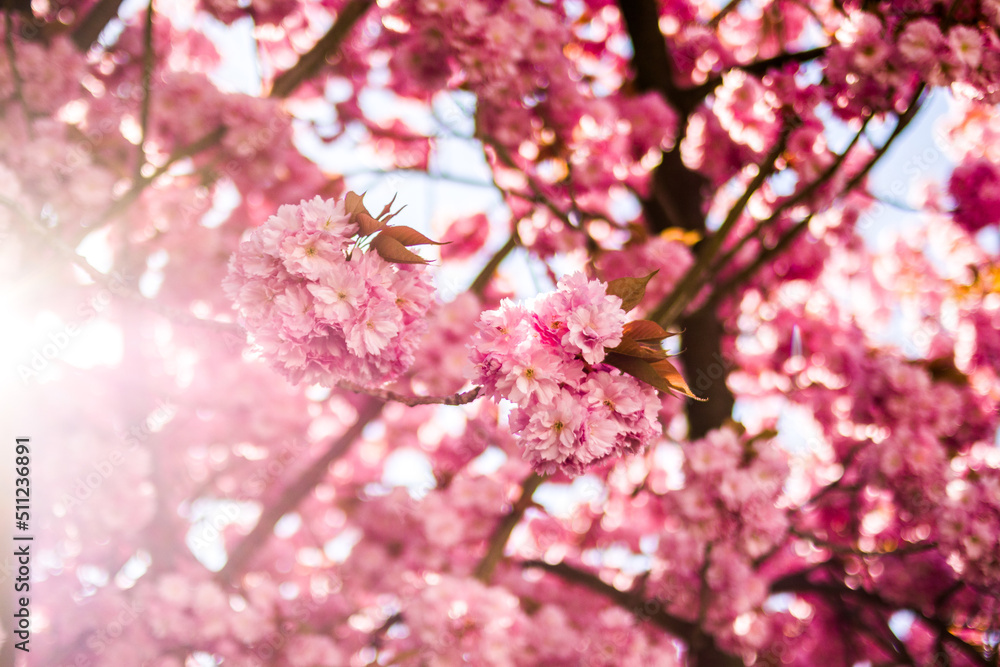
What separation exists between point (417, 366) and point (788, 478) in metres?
1.99

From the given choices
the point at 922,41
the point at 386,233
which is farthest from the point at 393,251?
the point at 922,41

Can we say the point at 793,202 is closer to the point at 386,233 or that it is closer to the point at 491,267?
the point at 491,267

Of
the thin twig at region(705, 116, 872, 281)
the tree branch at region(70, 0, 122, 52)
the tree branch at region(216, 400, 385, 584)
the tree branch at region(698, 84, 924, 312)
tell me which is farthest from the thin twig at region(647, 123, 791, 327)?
the tree branch at region(70, 0, 122, 52)

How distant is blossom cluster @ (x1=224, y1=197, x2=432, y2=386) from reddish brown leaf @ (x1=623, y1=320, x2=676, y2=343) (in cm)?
51

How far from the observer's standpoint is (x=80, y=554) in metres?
3.85

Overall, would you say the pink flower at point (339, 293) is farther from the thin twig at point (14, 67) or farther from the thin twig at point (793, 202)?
the thin twig at point (14, 67)

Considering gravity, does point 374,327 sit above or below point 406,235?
below

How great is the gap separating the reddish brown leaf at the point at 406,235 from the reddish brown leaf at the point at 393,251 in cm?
1

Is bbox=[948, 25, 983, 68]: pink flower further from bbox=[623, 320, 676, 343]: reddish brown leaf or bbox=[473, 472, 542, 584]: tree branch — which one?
bbox=[473, 472, 542, 584]: tree branch

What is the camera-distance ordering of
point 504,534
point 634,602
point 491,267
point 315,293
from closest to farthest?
point 315,293 → point 504,534 → point 634,602 → point 491,267

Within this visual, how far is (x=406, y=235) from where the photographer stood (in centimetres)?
125

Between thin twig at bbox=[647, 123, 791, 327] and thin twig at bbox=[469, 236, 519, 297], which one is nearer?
thin twig at bbox=[647, 123, 791, 327]

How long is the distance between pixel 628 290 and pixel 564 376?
25cm

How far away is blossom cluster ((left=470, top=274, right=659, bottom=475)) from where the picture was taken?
1184mm
